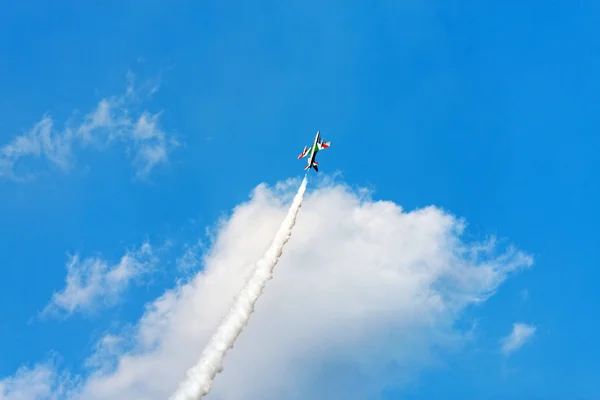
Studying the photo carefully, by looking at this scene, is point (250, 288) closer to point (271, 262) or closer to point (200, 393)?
point (271, 262)

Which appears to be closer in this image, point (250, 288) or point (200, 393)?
point (200, 393)

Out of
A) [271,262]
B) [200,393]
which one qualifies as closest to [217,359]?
[200,393]

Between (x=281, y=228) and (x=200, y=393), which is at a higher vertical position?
(x=281, y=228)

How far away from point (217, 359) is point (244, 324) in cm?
972

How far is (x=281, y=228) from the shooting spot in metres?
197

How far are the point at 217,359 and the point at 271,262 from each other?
25.0m

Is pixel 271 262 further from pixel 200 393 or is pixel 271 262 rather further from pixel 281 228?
pixel 200 393

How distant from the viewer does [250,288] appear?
190 metres

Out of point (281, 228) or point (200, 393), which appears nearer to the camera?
point (200, 393)

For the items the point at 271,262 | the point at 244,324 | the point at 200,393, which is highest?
the point at 271,262

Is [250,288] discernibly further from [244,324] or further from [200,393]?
[200,393]

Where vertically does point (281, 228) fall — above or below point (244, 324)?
above

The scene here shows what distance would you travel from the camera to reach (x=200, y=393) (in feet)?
583

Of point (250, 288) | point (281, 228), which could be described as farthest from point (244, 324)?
point (281, 228)
